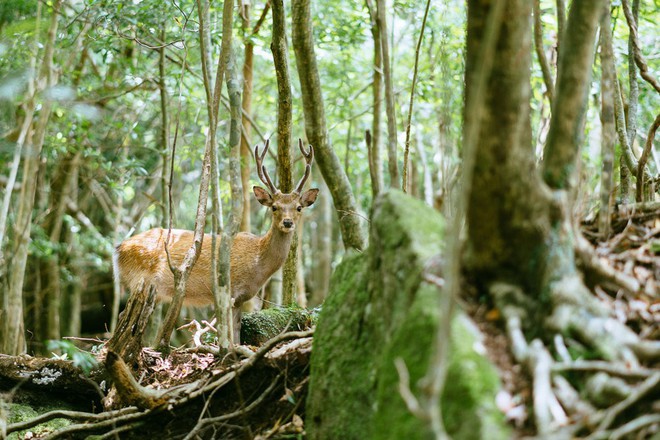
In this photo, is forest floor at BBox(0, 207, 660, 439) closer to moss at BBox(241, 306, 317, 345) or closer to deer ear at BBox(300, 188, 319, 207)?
moss at BBox(241, 306, 317, 345)

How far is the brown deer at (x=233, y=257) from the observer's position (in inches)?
359

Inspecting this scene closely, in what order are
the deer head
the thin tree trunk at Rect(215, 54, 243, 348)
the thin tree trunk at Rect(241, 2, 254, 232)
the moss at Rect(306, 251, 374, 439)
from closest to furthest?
1. the moss at Rect(306, 251, 374, 439)
2. the thin tree trunk at Rect(215, 54, 243, 348)
3. the deer head
4. the thin tree trunk at Rect(241, 2, 254, 232)

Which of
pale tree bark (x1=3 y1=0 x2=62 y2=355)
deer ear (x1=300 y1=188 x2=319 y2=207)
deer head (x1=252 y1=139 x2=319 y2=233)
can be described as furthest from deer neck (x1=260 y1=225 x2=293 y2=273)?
pale tree bark (x1=3 y1=0 x2=62 y2=355)

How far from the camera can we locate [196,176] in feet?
62.3

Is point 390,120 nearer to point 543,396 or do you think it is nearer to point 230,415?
point 230,415

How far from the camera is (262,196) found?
30.4ft

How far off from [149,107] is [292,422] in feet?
39.6

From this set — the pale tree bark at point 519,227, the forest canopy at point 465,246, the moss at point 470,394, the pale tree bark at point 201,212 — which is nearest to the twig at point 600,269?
the forest canopy at point 465,246

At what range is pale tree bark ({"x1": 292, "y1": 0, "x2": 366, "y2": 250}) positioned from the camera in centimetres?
712

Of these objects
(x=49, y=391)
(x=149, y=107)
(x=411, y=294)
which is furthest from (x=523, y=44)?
(x=149, y=107)

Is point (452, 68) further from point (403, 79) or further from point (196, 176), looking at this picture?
point (196, 176)

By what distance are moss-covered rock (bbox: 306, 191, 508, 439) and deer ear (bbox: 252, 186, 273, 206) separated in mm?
4481

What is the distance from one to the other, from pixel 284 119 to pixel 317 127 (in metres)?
0.46

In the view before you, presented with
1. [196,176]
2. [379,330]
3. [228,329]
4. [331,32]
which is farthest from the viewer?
[196,176]
